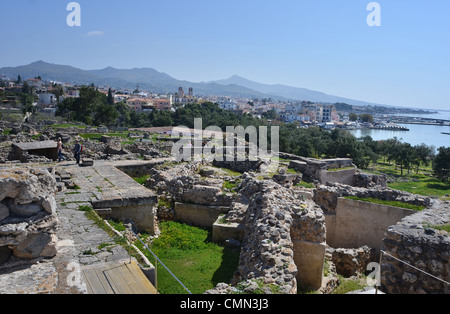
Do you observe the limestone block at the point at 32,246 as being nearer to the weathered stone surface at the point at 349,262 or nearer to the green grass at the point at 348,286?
the green grass at the point at 348,286

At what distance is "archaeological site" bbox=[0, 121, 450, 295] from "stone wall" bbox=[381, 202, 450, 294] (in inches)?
0.8

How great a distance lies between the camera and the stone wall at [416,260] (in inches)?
269

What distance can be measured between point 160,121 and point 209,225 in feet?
184

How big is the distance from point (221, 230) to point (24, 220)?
505cm

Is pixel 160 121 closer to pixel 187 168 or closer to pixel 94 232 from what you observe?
pixel 187 168

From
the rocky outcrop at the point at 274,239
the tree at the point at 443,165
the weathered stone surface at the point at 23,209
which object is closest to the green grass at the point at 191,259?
the rocky outcrop at the point at 274,239

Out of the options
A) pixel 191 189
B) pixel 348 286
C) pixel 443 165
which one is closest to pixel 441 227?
pixel 348 286

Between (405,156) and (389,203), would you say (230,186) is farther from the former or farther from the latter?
(405,156)

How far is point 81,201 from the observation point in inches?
342

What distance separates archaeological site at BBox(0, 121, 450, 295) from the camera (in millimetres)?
5027

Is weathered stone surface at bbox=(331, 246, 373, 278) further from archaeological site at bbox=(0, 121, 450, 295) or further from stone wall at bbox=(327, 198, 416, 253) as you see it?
stone wall at bbox=(327, 198, 416, 253)

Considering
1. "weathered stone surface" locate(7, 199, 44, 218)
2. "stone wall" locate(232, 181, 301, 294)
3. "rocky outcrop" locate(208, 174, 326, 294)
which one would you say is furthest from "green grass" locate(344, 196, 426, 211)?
"weathered stone surface" locate(7, 199, 44, 218)

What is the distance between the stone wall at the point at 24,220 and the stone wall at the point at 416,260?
6478 millimetres
